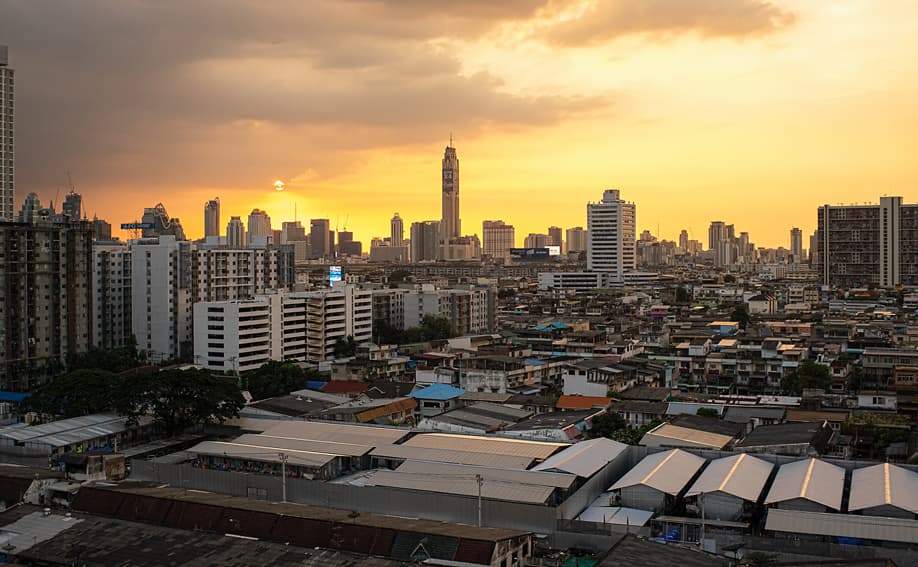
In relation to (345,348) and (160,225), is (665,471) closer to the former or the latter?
(345,348)

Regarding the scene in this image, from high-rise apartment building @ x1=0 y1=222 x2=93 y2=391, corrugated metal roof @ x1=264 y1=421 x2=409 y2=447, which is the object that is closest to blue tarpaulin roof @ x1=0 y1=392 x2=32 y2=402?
high-rise apartment building @ x1=0 y1=222 x2=93 y2=391

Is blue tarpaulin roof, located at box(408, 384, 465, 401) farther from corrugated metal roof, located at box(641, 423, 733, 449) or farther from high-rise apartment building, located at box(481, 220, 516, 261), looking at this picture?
high-rise apartment building, located at box(481, 220, 516, 261)

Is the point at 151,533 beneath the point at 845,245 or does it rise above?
beneath

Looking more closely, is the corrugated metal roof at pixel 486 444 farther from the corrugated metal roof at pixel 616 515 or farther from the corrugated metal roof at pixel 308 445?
the corrugated metal roof at pixel 616 515

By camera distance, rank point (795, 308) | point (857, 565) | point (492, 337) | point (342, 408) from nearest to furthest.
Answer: point (857, 565)
point (342, 408)
point (492, 337)
point (795, 308)

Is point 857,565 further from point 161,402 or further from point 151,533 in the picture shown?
point 161,402

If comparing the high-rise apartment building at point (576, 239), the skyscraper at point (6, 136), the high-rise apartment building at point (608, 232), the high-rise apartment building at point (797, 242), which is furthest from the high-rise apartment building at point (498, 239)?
the skyscraper at point (6, 136)

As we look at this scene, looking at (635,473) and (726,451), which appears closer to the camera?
(635,473)

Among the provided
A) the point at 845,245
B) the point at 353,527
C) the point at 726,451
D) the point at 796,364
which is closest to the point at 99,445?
the point at 353,527
